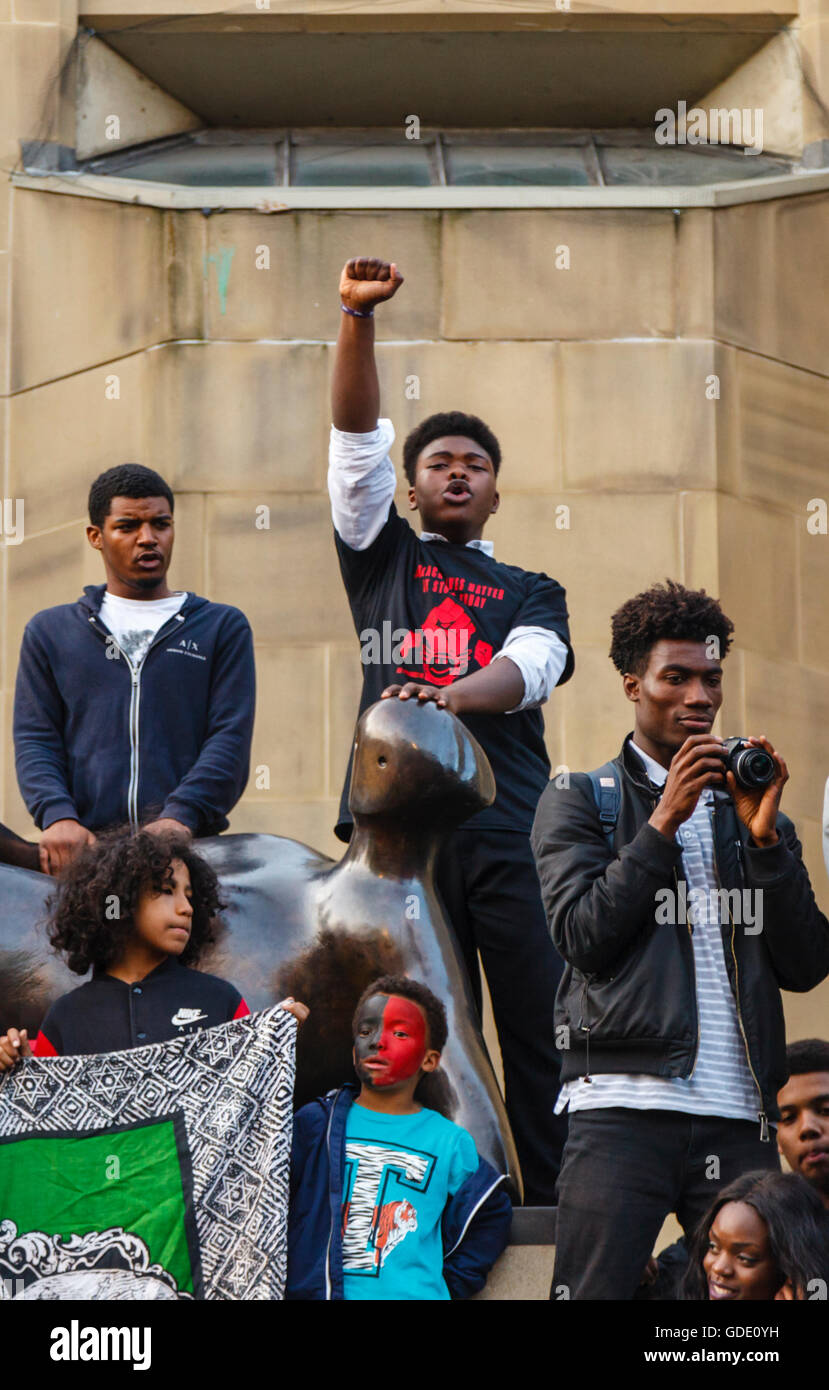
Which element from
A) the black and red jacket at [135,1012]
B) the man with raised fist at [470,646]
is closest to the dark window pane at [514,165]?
the man with raised fist at [470,646]

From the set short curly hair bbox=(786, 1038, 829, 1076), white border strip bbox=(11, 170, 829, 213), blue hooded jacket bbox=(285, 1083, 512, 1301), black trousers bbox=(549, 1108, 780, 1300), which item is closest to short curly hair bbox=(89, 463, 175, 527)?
blue hooded jacket bbox=(285, 1083, 512, 1301)

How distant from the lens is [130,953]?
20.6ft

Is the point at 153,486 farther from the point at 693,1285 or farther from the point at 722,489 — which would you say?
the point at 722,489

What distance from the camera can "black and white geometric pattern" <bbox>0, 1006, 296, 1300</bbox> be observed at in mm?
5629

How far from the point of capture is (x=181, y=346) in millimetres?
11852

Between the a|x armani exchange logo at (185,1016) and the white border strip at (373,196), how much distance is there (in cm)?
673

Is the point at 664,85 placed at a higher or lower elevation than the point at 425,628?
higher

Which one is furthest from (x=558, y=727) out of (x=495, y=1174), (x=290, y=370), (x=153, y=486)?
(x=495, y=1174)

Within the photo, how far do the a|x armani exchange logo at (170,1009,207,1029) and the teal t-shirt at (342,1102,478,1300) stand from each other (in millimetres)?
483

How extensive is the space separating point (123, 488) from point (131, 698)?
75 cm

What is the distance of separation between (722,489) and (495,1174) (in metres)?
6.41

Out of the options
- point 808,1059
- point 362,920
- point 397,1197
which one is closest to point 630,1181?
point 397,1197

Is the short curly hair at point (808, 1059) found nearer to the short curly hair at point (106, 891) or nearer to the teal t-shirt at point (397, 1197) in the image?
the teal t-shirt at point (397, 1197)

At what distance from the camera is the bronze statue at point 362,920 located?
657cm
